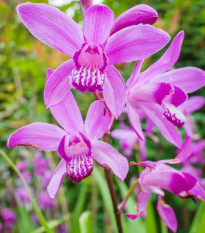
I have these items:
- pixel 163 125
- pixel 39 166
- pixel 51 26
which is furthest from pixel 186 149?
pixel 39 166

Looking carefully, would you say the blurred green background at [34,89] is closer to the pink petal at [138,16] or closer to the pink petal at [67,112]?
the pink petal at [67,112]

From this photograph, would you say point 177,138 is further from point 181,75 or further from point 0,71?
point 0,71

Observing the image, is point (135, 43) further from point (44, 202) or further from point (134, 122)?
point (44, 202)

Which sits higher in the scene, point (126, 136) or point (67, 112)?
point (67, 112)

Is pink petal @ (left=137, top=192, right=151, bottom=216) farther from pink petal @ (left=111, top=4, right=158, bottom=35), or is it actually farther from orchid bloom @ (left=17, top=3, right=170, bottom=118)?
pink petal @ (left=111, top=4, right=158, bottom=35)

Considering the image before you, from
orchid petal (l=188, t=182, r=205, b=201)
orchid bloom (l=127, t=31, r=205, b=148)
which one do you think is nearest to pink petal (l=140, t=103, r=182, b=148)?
orchid bloom (l=127, t=31, r=205, b=148)
